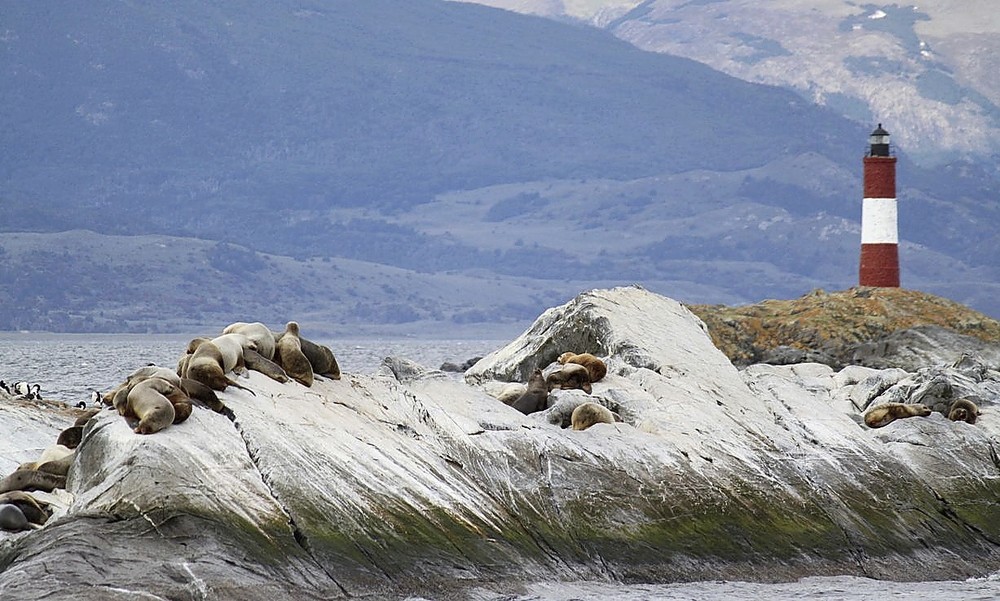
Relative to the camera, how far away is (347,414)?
1497 centimetres

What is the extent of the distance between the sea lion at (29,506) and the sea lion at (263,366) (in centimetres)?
294

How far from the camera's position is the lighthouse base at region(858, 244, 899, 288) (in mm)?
48938

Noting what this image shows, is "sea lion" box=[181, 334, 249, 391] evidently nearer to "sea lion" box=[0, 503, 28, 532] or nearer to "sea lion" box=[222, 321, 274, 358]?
"sea lion" box=[222, 321, 274, 358]

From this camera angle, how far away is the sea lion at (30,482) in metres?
13.6

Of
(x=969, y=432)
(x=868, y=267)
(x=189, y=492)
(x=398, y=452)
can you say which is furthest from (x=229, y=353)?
(x=868, y=267)

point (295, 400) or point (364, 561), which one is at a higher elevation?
point (295, 400)

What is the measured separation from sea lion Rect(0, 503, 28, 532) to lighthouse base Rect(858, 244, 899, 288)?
38976mm

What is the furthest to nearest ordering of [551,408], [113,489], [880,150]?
[880,150] → [551,408] → [113,489]

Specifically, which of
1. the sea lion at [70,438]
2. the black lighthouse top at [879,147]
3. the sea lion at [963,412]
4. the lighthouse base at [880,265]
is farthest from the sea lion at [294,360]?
the black lighthouse top at [879,147]

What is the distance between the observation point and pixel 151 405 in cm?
1302

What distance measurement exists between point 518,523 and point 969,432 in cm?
660

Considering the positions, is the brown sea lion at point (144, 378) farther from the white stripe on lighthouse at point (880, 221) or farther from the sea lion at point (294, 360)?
the white stripe on lighthouse at point (880, 221)

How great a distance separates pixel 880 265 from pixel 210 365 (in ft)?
123

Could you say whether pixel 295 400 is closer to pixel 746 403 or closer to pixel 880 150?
pixel 746 403
